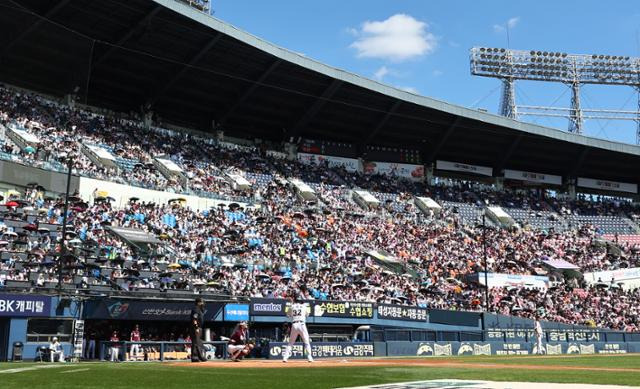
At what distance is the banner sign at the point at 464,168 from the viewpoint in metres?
66.4

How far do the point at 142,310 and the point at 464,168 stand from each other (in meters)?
43.0

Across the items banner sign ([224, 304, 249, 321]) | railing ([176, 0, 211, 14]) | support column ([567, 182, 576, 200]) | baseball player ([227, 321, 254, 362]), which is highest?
railing ([176, 0, 211, 14])

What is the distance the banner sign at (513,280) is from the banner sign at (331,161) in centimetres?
1765

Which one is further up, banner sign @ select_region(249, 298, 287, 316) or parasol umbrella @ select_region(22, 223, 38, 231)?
parasol umbrella @ select_region(22, 223, 38, 231)

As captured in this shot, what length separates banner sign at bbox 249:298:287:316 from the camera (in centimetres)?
3438

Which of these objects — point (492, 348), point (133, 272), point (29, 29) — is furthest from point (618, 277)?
point (29, 29)

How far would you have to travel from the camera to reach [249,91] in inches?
2124

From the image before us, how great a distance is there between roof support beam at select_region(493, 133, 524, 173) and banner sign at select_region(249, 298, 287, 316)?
36.1m

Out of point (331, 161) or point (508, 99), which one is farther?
point (508, 99)

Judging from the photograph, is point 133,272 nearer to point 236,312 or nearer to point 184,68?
point 236,312

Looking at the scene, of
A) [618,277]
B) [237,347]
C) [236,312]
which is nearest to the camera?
[237,347]

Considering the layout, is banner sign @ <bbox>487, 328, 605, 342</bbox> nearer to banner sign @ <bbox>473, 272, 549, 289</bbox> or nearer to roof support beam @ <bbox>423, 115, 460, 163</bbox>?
banner sign @ <bbox>473, 272, 549, 289</bbox>

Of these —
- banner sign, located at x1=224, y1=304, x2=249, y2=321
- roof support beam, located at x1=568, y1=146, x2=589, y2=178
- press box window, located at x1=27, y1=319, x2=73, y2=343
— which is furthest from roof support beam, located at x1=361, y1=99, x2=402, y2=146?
press box window, located at x1=27, y1=319, x2=73, y2=343

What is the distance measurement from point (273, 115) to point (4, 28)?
23.1 m
